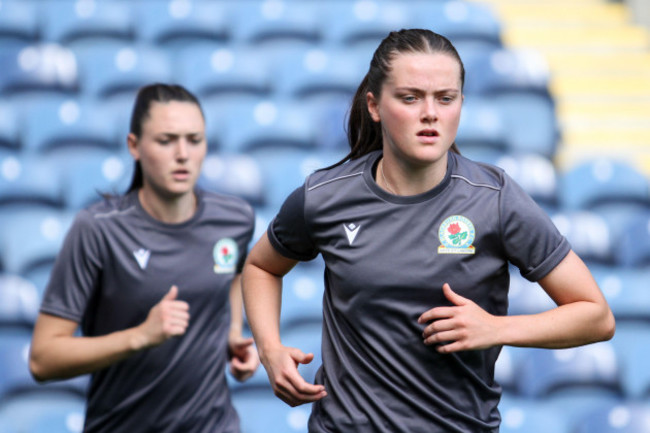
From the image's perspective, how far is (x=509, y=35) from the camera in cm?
618

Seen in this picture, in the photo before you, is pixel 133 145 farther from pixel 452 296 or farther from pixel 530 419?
pixel 530 419

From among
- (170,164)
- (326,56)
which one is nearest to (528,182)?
(326,56)

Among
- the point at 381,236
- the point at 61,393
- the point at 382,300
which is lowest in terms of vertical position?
the point at 61,393

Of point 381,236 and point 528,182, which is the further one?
Result: point 528,182

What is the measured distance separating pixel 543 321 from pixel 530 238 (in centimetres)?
17

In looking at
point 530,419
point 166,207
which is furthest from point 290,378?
point 530,419

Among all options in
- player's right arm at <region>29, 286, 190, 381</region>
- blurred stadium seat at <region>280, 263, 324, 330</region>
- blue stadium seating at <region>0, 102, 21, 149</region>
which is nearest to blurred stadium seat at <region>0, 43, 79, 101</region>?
blue stadium seating at <region>0, 102, 21, 149</region>

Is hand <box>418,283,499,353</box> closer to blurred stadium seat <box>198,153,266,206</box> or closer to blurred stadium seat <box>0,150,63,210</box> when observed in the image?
blurred stadium seat <box>198,153,266,206</box>

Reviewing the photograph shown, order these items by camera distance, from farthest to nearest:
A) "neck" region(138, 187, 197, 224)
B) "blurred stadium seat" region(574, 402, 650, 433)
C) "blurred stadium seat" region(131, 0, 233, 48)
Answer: "blurred stadium seat" region(131, 0, 233, 48), "blurred stadium seat" region(574, 402, 650, 433), "neck" region(138, 187, 197, 224)

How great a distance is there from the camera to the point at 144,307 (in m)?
2.60

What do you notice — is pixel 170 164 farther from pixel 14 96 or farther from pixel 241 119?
pixel 14 96

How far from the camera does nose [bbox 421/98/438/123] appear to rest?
1.82 metres

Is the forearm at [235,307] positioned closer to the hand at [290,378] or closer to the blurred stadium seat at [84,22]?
the hand at [290,378]

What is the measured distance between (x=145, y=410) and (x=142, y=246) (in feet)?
1.59
